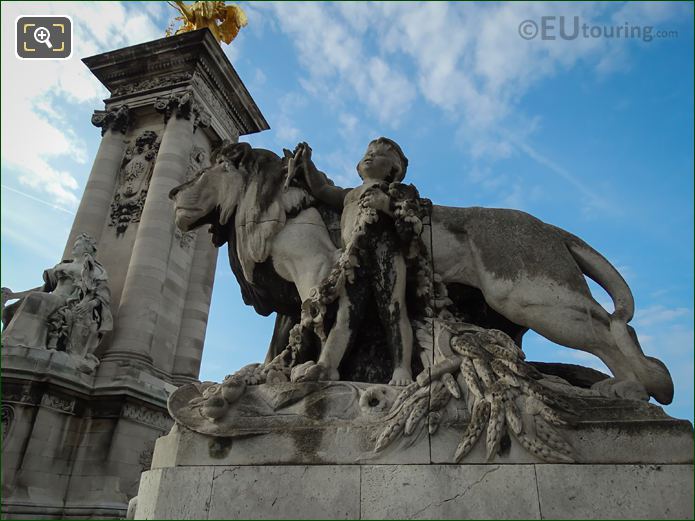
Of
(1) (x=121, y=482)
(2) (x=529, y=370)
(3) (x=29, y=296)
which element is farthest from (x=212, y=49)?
(2) (x=529, y=370)

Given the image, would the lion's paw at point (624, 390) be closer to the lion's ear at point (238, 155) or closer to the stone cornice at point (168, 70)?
the lion's ear at point (238, 155)

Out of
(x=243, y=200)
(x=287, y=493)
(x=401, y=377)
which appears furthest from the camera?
(x=243, y=200)

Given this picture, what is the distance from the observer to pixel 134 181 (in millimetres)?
15305

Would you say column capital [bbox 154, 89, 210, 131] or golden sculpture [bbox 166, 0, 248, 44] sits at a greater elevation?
golden sculpture [bbox 166, 0, 248, 44]

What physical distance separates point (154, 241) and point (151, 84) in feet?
19.7

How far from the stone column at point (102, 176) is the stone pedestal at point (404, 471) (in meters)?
12.8

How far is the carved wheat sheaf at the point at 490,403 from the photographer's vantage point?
2756mm

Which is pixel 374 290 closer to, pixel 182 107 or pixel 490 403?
pixel 490 403

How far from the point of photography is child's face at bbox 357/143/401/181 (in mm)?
4270

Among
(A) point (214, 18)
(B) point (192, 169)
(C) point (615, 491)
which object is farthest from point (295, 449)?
(A) point (214, 18)

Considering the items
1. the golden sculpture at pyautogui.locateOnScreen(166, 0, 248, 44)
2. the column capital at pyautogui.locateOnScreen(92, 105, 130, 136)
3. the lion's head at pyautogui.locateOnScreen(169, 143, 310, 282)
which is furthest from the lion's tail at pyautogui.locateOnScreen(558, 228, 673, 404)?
the golden sculpture at pyautogui.locateOnScreen(166, 0, 248, 44)

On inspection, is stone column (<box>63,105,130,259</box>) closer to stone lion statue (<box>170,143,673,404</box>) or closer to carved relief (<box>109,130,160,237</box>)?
carved relief (<box>109,130,160,237</box>)

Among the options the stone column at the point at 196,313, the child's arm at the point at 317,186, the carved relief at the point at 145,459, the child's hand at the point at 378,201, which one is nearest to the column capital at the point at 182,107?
the stone column at the point at 196,313

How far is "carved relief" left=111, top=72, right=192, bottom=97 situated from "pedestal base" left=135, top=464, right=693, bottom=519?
15.6 metres
